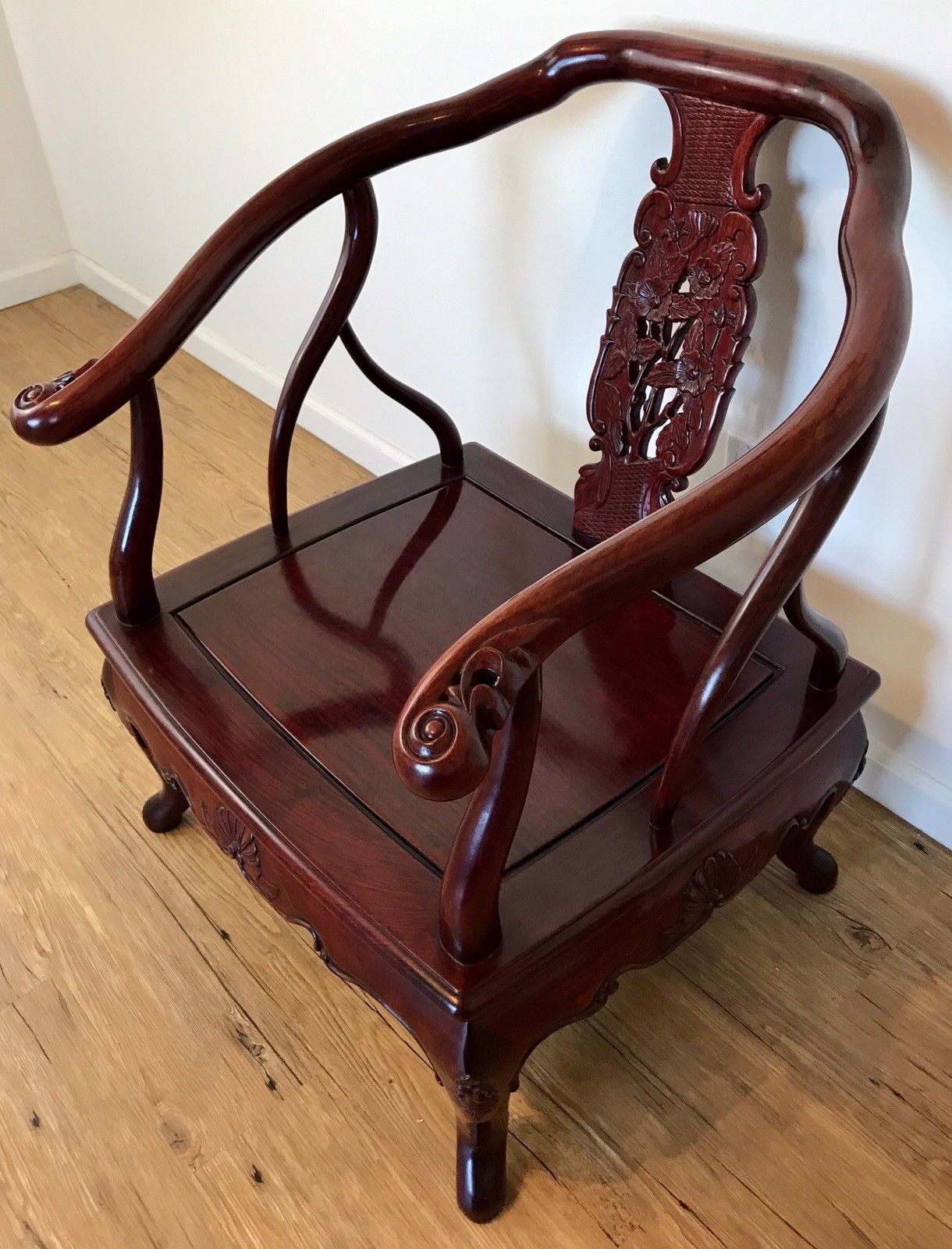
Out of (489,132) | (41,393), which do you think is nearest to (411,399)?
(489,132)

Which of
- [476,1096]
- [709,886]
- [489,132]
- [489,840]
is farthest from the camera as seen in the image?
[489,132]

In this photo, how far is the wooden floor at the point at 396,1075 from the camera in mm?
1036

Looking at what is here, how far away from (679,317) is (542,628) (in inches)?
21.1

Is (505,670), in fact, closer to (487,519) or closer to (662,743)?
(662,743)

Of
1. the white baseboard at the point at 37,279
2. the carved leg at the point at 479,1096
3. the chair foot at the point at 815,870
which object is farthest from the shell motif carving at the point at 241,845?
the white baseboard at the point at 37,279

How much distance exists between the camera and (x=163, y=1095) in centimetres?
113

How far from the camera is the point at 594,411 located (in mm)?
1144

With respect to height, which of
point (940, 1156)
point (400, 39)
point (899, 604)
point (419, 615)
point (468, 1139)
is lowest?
point (940, 1156)

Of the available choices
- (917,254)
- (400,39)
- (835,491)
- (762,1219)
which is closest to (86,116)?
(400,39)

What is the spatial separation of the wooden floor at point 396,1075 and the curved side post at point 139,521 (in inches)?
16.8

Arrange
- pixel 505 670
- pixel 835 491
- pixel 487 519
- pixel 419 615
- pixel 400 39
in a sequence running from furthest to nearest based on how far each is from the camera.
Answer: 1. pixel 400 39
2. pixel 487 519
3. pixel 419 615
4. pixel 835 491
5. pixel 505 670

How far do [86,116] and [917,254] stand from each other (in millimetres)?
1897

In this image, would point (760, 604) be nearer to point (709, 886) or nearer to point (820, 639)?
point (820, 639)

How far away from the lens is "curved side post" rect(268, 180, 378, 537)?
43.6 inches
